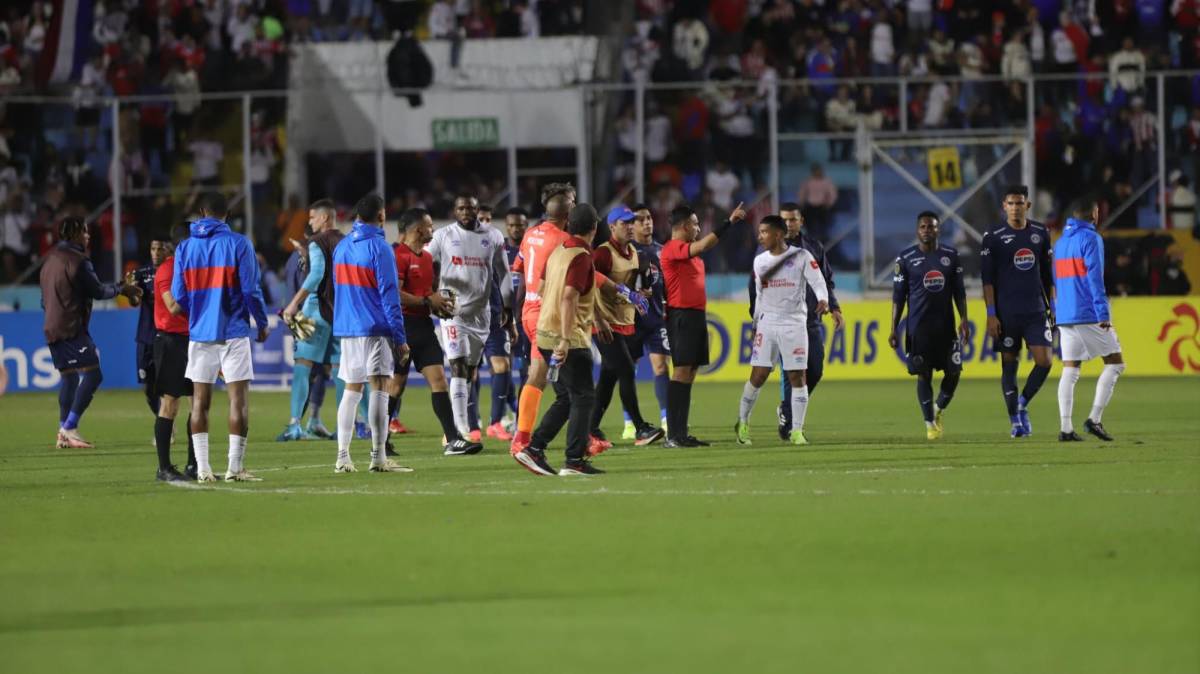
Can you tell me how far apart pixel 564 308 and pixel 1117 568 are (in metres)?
5.47

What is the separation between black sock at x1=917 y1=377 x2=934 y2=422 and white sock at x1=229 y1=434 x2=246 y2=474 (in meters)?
6.90

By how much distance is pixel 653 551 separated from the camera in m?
10.0

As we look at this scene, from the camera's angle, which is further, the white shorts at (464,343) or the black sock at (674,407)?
the white shorts at (464,343)

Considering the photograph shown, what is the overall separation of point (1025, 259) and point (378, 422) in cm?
690

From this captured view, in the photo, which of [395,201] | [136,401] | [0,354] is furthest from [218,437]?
[395,201]

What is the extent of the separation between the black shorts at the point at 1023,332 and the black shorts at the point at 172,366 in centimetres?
799

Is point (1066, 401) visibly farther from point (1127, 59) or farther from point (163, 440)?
point (1127, 59)

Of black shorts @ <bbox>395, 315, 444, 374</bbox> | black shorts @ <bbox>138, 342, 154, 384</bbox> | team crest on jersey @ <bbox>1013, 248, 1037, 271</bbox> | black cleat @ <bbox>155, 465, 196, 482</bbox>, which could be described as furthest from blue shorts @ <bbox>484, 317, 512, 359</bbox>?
team crest on jersey @ <bbox>1013, 248, 1037, 271</bbox>

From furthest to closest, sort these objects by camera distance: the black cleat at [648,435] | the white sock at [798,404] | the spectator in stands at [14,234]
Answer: the spectator in stands at [14,234], the black cleat at [648,435], the white sock at [798,404]

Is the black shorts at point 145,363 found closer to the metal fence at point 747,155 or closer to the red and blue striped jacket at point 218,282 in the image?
the red and blue striped jacket at point 218,282

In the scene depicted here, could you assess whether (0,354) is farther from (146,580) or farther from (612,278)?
(146,580)

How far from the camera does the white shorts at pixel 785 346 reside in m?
17.5

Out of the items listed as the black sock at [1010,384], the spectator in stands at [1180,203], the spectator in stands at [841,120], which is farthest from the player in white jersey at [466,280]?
the spectator in stands at [1180,203]

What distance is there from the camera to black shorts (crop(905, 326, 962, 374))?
18.4m
